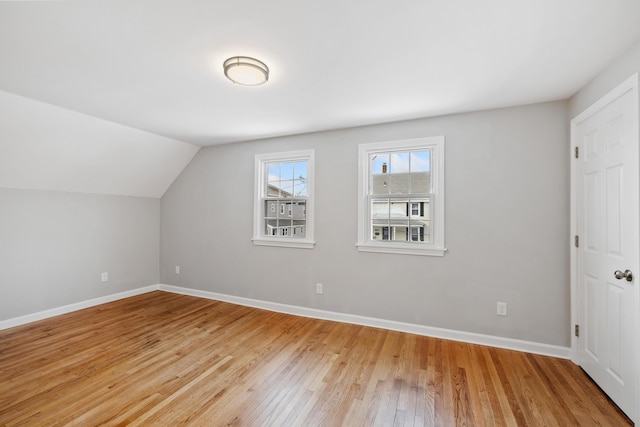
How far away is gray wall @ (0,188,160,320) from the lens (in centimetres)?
329

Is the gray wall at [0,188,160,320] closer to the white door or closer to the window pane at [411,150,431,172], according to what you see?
the window pane at [411,150,431,172]

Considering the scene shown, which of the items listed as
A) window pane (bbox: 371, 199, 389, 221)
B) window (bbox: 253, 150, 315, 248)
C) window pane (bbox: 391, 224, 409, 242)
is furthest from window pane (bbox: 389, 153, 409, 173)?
window (bbox: 253, 150, 315, 248)

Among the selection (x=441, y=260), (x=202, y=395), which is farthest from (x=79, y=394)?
(x=441, y=260)

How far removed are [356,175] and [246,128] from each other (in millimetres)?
1538

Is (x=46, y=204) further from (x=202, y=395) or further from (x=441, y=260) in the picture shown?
(x=441, y=260)

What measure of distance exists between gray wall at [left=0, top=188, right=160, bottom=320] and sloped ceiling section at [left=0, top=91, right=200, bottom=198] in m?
0.20

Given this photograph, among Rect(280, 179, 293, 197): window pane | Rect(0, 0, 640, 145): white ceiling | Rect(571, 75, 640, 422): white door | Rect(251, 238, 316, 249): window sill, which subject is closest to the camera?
Rect(0, 0, 640, 145): white ceiling

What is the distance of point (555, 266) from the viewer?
266cm

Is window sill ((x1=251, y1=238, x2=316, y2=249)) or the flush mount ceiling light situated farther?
window sill ((x1=251, y1=238, x2=316, y2=249))

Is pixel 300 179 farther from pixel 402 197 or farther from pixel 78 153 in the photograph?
pixel 78 153

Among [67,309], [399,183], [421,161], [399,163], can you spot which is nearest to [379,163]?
[399,163]

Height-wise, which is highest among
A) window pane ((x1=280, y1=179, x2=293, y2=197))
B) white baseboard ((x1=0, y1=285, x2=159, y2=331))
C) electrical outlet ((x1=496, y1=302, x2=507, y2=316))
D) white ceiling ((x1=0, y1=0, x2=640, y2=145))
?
white ceiling ((x1=0, y1=0, x2=640, y2=145))

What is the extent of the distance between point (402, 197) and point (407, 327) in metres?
Result: 1.49

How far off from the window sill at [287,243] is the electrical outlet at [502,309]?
7.04 feet
